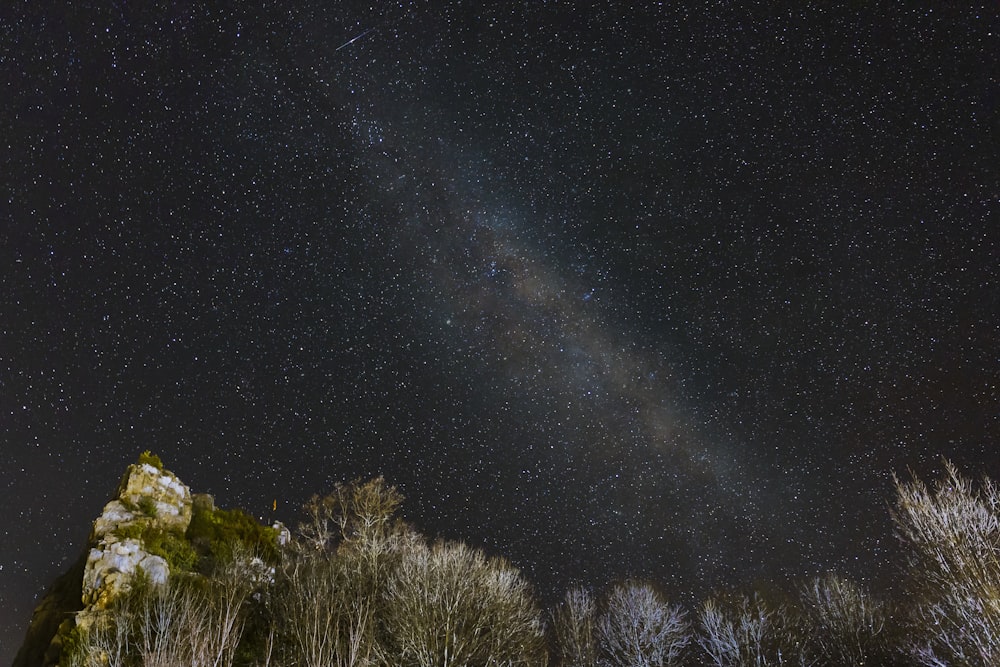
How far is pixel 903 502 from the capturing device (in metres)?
24.4

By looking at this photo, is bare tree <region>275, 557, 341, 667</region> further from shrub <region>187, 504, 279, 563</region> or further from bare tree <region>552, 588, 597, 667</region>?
bare tree <region>552, 588, 597, 667</region>

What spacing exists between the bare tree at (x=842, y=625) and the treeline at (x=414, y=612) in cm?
11

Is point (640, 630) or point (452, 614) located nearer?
point (452, 614)

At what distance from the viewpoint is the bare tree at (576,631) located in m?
34.3

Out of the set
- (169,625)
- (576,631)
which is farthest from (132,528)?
(576,631)

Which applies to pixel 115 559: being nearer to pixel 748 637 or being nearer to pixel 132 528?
pixel 132 528

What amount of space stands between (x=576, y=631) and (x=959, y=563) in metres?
20.6

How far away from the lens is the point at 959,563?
74.9ft

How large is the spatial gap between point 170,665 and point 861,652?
35.6m

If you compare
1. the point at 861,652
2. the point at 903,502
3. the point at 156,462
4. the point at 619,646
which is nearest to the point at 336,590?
the point at 156,462

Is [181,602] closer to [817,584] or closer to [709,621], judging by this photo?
[709,621]

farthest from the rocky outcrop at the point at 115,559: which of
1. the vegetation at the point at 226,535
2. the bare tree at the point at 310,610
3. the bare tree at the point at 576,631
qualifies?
the bare tree at the point at 576,631

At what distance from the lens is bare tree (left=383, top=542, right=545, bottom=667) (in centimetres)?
2200

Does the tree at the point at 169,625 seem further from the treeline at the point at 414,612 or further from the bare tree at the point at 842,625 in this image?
the bare tree at the point at 842,625
